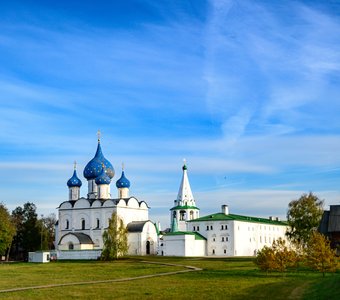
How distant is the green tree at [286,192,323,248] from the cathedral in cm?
2119

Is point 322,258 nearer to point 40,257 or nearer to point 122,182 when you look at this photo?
point 40,257

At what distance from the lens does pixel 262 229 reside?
269ft

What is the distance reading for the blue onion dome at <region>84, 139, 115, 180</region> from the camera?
78.8 meters

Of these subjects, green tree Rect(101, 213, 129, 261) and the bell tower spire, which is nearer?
green tree Rect(101, 213, 129, 261)

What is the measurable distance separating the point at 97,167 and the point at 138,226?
32.9ft

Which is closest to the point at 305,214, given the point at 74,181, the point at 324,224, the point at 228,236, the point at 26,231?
the point at 324,224

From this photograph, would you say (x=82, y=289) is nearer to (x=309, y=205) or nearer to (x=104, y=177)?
(x=309, y=205)

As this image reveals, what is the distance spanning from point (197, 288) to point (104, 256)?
36.1 meters

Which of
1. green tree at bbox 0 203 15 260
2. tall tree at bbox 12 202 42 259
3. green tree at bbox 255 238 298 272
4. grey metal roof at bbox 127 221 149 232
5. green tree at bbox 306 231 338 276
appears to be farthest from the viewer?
tall tree at bbox 12 202 42 259

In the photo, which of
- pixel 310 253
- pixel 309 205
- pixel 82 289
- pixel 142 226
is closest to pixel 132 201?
pixel 142 226

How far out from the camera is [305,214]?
61.9 m

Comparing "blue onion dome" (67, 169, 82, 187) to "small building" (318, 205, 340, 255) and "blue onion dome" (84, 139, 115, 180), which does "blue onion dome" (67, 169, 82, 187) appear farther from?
"small building" (318, 205, 340, 255)

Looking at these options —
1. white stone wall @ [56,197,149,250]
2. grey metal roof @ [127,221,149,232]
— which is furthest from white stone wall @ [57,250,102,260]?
grey metal roof @ [127,221,149,232]

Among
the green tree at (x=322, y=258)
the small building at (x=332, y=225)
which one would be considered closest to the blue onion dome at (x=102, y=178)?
the small building at (x=332, y=225)
